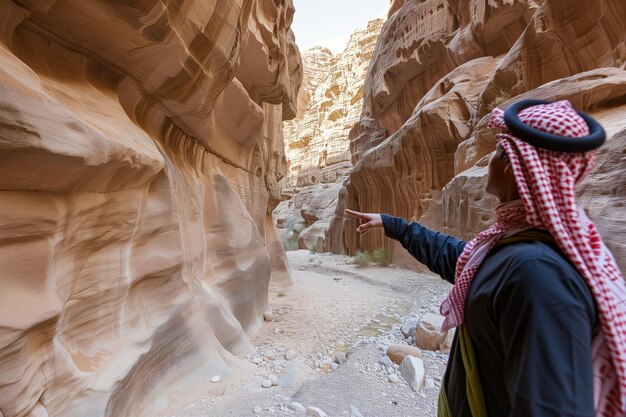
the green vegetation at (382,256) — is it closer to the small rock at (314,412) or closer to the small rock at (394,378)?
the small rock at (394,378)

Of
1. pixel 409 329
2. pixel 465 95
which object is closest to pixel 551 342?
pixel 409 329

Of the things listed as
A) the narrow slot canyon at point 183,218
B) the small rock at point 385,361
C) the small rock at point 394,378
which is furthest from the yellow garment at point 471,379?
the small rock at point 385,361

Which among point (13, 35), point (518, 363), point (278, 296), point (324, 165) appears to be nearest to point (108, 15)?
point (13, 35)

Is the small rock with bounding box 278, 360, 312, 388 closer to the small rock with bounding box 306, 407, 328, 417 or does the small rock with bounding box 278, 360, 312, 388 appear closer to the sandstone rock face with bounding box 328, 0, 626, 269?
the small rock with bounding box 306, 407, 328, 417

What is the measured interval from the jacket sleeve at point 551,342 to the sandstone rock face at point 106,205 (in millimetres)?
2102

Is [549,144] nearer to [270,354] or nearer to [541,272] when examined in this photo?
[541,272]

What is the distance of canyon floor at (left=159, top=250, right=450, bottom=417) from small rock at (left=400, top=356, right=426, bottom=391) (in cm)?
6

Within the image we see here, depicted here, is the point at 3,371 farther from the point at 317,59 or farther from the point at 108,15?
the point at 317,59

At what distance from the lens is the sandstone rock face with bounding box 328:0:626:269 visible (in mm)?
4062

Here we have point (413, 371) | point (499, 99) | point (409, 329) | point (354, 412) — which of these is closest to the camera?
point (354, 412)

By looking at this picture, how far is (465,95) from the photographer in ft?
32.1

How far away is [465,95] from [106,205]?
424 inches

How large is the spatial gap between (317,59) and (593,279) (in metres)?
54.5

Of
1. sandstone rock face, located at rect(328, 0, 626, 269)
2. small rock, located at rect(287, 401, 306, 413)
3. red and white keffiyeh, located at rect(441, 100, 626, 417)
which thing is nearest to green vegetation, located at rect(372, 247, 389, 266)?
sandstone rock face, located at rect(328, 0, 626, 269)
